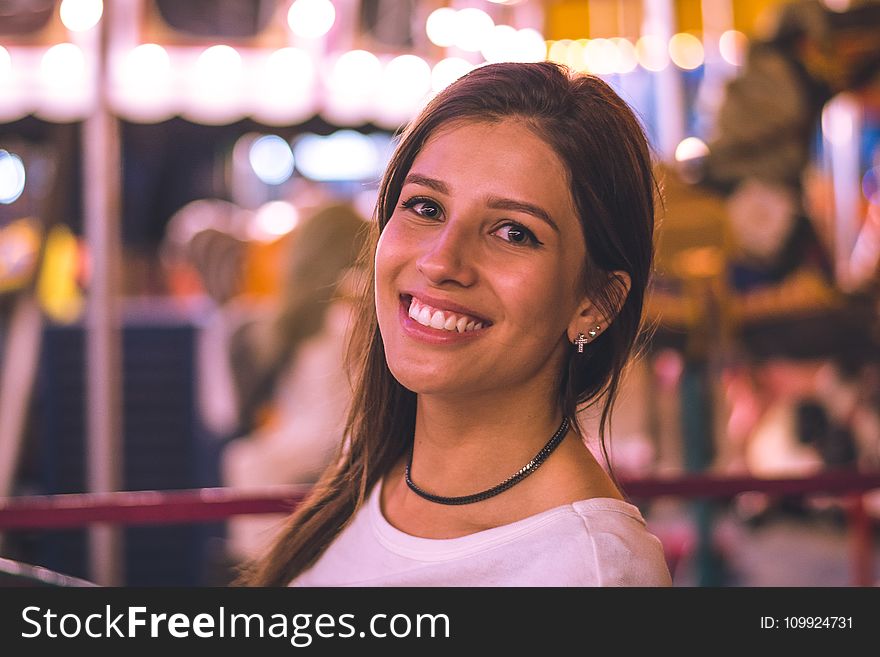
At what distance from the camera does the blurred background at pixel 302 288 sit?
2680 millimetres

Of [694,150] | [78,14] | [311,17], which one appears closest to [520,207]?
[694,150]

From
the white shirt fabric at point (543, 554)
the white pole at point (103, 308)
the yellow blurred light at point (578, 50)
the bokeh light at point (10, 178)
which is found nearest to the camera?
the white shirt fabric at point (543, 554)

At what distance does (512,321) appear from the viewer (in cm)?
88

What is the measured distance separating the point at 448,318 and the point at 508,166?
143 mm

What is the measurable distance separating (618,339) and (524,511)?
0.20m

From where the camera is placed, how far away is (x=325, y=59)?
3787 millimetres

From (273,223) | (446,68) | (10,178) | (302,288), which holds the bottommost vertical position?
(302,288)

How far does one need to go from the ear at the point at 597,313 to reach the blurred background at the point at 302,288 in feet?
0.40

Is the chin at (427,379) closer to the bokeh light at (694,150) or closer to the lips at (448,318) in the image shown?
the lips at (448,318)

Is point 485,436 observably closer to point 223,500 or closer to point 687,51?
point 223,500

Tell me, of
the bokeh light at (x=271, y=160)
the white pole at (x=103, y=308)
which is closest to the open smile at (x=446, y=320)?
the white pole at (x=103, y=308)

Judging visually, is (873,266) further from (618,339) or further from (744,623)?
(744,623)

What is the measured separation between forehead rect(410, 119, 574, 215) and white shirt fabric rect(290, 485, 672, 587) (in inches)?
10.6

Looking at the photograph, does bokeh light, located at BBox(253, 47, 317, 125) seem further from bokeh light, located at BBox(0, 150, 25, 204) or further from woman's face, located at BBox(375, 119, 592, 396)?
woman's face, located at BBox(375, 119, 592, 396)
